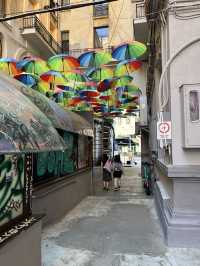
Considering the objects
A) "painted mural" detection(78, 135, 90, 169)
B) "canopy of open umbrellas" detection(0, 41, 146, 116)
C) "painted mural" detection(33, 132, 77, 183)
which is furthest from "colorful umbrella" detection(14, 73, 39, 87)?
"painted mural" detection(78, 135, 90, 169)

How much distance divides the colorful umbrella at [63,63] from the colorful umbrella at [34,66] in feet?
2.78

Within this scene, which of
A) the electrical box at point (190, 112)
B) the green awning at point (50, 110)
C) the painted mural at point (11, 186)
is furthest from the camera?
the green awning at point (50, 110)

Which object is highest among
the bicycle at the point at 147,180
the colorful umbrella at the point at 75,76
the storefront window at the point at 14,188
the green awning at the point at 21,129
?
the colorful umbrella at the point at 75,76

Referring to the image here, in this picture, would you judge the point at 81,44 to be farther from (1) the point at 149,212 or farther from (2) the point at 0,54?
(1) the point at 149,212

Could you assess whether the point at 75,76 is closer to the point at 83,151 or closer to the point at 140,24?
the point at 83,151

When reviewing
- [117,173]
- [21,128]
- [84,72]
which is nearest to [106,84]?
[84,72]

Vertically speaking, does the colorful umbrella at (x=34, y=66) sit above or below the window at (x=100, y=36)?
below

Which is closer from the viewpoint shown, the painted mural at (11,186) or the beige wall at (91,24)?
the painted mural at (11,186)

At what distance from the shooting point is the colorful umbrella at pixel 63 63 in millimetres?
9766

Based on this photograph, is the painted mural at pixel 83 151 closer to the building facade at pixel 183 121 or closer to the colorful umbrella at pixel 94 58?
the colorful umbrella at pixel 94 58

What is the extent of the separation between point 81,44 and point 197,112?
69.0ft

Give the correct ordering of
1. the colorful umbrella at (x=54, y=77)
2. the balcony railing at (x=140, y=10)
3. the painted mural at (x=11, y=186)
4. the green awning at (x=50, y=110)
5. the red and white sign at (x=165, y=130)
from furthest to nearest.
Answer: the balcony railing at (x=140, y=10) < the colorful umbrella at (x=54, y=77) < the green awning at (x=50, y=110) < the red and white sign at (x=165, y=130) < the painted mural at (x=11, y=186)

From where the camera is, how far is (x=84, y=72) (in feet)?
37.6

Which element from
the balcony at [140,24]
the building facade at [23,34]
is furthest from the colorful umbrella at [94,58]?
the balcony at [140,24]
